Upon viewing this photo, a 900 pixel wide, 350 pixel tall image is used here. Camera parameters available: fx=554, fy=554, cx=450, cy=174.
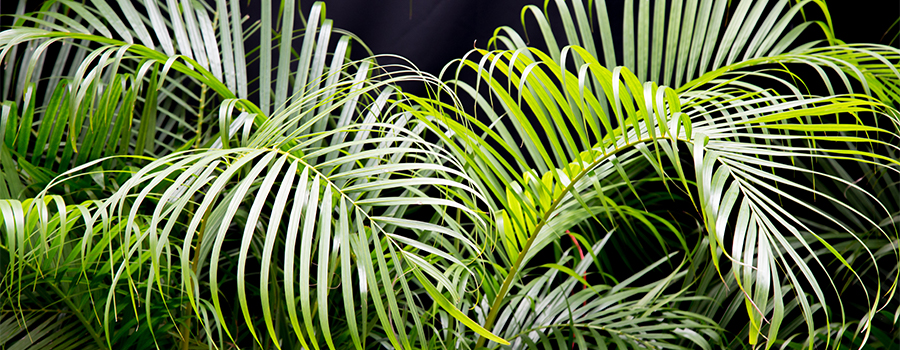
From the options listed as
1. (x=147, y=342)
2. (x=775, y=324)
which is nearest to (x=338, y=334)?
(x=147, y=342)

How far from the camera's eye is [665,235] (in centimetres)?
127

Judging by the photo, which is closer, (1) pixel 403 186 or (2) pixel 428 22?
(1) pixel 403 186

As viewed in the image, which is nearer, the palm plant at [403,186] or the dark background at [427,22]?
the palm plant at [403,186]

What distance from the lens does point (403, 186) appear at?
Result: 0.61 m

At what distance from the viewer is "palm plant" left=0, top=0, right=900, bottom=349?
0.52 meters

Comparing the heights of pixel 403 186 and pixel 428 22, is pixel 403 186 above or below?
below

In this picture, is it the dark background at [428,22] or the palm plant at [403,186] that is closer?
the palm plant at [403,186]

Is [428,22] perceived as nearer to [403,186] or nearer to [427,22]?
[427,22]

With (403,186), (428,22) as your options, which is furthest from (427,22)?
(403,186)

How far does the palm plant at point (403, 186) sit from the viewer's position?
0.52 meters

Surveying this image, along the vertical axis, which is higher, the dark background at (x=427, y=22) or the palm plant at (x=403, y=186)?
the dark background at (x=427, y=22)

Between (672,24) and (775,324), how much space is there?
1.90 feet

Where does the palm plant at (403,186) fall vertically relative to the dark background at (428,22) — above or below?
below

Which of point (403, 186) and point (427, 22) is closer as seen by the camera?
point (403, 186)
